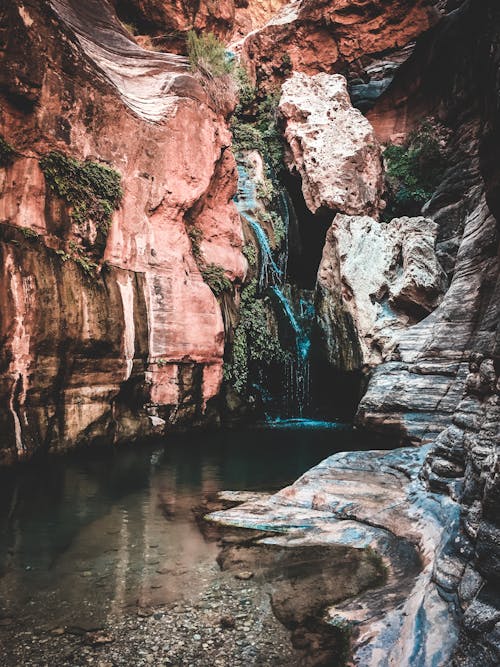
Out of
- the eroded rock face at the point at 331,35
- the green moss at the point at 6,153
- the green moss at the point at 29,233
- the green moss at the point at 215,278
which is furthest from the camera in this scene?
the eroded rock face at the point at 331,35

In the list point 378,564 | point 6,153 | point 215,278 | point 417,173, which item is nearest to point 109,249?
point 6,153

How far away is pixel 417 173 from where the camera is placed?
18.8 meters

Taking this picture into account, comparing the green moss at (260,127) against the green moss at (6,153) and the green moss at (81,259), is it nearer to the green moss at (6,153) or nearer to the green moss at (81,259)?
the green moss at (81,259)

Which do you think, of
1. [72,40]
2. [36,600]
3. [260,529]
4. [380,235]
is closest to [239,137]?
[380,235]

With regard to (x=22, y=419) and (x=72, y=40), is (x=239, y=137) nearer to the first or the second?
(x=72, y=40)

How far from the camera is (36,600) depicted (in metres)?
3.44

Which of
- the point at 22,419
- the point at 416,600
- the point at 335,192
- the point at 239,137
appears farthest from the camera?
the point at 239,137

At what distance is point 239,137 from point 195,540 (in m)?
18.2

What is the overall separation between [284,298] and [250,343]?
8.37ft

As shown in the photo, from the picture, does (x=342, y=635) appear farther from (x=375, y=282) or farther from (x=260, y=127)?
(x=260, y=127)

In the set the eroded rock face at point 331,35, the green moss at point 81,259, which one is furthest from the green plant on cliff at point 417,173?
the green moss at point 81,259

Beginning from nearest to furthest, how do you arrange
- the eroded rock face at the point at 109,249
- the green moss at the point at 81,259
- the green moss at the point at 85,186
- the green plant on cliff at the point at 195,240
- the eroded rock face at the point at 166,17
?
the eroded rock face at the point at 109,249 < the green moss at the point at 81,259 < the green moss at the point at 85,186 < the green plant on cliff at the point at 195,240 < the eroded rock face at the point at 166,17

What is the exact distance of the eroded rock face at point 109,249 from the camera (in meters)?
7.86

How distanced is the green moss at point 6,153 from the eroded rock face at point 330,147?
409 inches
